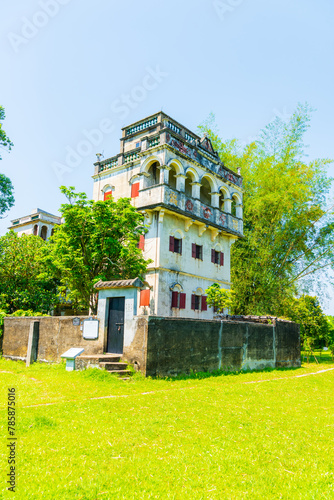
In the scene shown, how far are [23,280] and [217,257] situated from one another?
12703 mm

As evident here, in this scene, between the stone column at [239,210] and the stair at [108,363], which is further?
the stone column at [239,210]

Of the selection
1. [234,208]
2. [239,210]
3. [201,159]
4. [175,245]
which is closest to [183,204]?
[175,245]

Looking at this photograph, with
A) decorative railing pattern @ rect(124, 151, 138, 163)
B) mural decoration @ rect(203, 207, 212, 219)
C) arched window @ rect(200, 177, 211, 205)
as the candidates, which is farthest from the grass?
arched window @ rect(200, 177, 211, 205)

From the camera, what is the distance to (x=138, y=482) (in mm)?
4250

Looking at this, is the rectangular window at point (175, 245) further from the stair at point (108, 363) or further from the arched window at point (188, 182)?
the stair at point (108, 363)

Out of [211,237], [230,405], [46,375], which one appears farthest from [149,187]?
[230,405]

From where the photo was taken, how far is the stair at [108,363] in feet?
38.6

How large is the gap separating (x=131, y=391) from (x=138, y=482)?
6.06 meters

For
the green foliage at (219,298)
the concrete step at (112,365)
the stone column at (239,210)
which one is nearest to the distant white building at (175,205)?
the stone column at (239,210)

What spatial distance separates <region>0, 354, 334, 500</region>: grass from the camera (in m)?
4.17

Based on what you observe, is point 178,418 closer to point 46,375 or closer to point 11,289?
point 46,375

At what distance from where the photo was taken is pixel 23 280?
869 inches

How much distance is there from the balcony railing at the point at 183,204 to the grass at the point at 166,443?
12.2m

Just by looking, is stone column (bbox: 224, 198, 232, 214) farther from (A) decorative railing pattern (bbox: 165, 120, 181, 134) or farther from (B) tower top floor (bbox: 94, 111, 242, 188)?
(A) decorative railing pattern (bbox: 165, 120, 181, 134)
